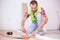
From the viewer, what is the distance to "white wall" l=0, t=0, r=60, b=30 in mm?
1707

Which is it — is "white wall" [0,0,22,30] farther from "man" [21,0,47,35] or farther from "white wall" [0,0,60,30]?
"man" [21,0,47,35]

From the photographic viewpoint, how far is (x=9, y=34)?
5.55ft

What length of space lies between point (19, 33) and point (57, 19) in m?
0.58

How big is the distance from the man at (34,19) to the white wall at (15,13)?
0.06 meters

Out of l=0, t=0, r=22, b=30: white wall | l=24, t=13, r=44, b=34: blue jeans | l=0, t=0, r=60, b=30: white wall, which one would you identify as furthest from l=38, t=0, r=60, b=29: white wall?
l=0, t=0, r=22, b=30: white wall

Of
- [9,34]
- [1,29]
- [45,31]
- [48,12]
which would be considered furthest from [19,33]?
[48,12]

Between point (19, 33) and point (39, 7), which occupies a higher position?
point (39, 7)

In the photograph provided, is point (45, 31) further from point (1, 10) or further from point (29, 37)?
point (1, 10)

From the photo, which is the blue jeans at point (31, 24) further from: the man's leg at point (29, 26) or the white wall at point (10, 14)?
the white wall at point (10, 14)

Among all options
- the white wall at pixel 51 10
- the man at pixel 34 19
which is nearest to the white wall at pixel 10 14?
the man at pixel 34 19

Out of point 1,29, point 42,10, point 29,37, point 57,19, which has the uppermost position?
point 42,10

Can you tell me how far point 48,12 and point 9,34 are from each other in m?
0.63

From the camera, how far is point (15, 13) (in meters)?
1.71

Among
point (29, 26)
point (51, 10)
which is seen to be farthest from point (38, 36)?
point (51, 10)
